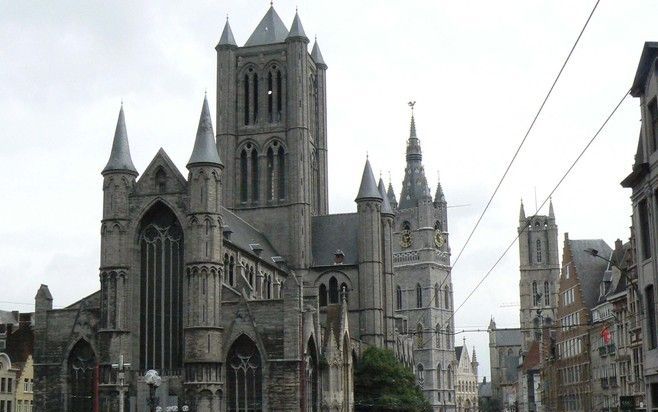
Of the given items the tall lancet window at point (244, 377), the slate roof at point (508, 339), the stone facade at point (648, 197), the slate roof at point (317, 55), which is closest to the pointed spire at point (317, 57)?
the slate roof at point (317, 55)

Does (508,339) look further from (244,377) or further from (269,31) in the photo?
(244,377)

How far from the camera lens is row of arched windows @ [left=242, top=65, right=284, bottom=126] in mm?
84750

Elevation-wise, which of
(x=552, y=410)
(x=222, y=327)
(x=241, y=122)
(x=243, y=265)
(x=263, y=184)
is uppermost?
(x=241, y=122)

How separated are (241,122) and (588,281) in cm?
3092

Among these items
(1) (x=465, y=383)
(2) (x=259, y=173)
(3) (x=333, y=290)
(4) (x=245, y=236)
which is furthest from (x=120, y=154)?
(1) (x=465, y=383)

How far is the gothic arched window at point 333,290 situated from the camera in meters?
82.4

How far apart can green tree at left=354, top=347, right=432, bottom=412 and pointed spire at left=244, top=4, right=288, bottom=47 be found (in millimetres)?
27051

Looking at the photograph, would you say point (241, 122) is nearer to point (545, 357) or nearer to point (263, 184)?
point (263, 184)

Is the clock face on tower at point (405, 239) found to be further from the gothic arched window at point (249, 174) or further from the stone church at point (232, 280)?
the gothic arched window at point (249, 174)

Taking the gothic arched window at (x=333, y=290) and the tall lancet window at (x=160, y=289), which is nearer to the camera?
the tall lancet window at (x=160, y=289)

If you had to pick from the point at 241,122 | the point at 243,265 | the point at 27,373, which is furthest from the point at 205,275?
the point at 241,122

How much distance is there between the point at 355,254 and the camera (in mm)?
83438

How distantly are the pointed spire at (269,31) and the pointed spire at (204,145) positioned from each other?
25.2 m

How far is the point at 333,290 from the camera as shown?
82.6 m
